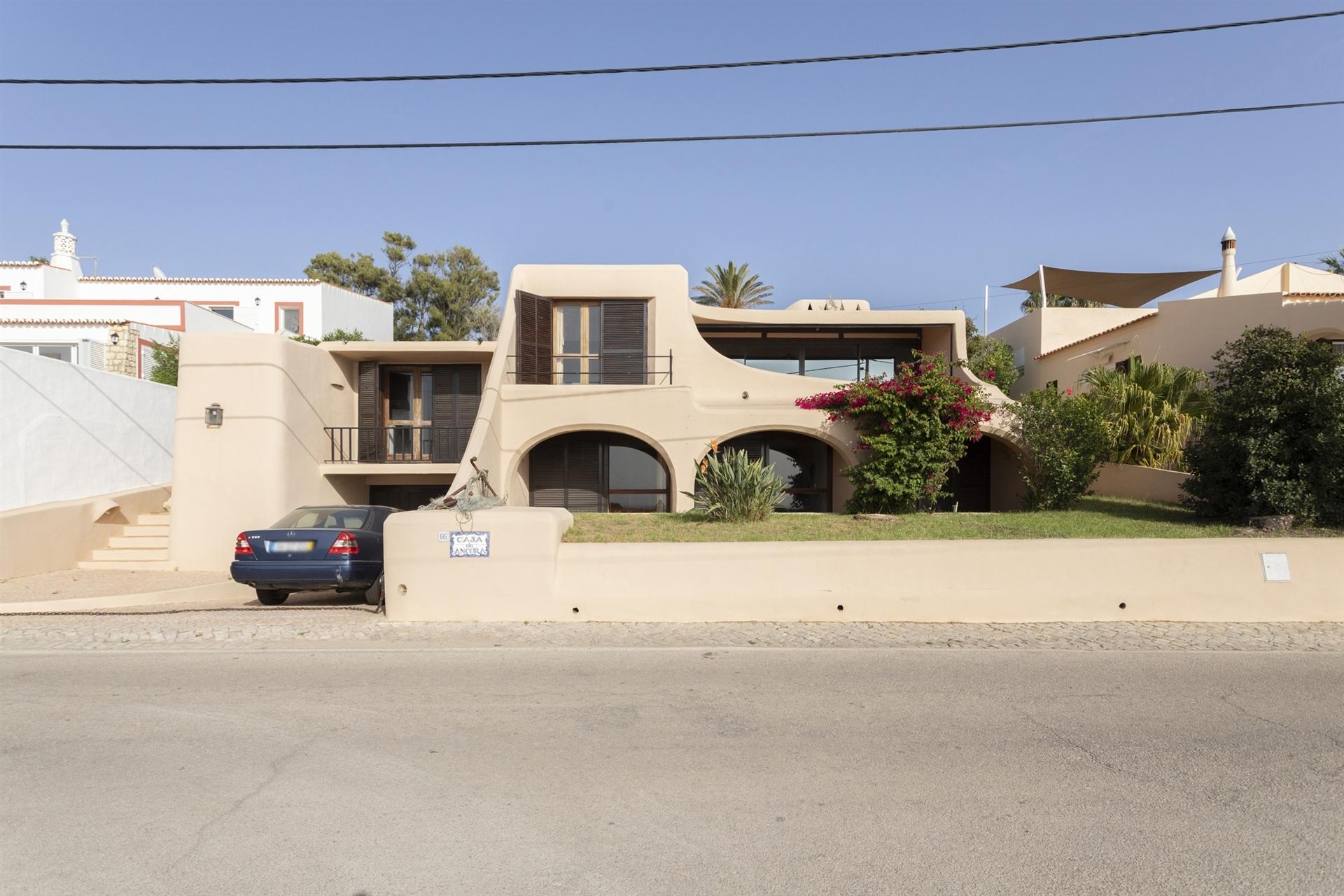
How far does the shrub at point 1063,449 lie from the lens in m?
15.1

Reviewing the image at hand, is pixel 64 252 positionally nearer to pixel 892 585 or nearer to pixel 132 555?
pixel 132 555

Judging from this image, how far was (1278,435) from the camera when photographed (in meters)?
11.8

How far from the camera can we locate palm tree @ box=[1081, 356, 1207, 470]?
1641 centimetres

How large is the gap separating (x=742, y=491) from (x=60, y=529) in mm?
12272

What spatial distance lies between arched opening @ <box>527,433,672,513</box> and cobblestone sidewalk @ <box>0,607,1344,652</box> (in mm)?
9557

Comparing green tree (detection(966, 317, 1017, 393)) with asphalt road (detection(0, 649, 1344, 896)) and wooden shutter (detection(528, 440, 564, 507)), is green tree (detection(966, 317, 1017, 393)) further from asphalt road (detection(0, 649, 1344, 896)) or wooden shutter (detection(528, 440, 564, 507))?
asphalt road (detection(0, 649, 1344, 896))

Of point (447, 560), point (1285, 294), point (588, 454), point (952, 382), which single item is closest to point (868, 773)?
point (447, 560)

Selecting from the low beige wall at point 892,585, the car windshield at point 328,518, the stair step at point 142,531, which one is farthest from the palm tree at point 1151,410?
the stair step at point 142,531

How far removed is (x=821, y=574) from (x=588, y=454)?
10.6 m

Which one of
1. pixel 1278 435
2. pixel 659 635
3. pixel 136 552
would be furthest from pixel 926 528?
pixel 136 552

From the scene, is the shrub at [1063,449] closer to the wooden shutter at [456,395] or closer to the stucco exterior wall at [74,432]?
the wooden shutter at [456,395]

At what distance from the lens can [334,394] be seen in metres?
18.0

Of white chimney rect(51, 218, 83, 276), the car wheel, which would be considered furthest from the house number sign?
white chimney rect(51, 218, 83, 276)

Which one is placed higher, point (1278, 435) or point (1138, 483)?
point (1278, 435)
